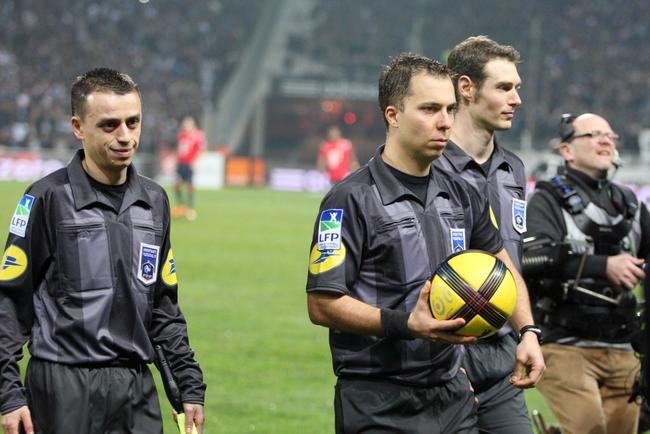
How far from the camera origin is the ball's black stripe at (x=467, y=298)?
13.3ft

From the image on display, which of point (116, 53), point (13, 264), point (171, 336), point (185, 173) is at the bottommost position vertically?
point (185, 173)

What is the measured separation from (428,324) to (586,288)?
Answer: 9.72 ft

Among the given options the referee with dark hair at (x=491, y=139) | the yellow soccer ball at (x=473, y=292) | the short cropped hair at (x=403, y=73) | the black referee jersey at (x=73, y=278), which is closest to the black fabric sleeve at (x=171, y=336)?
the black referee jersey at (x=73, y=278)

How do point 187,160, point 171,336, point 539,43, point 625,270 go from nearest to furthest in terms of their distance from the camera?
1. point 171,336
2. point 625,270
3. point 187,160
4. point 539,43

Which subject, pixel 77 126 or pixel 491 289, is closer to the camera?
pixel 491 289

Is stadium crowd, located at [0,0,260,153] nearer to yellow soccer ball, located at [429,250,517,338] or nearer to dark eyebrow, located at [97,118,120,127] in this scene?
dark eyebrow, located at [97,118,120,127]

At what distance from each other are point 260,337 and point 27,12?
130 feet

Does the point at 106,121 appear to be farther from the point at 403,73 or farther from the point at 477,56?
the point at 477,56

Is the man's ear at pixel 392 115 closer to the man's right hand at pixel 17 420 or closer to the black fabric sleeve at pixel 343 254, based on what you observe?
the black fabric sleeve at pixel 343 254

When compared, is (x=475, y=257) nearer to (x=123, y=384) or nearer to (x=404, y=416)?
(x=404, y=416)

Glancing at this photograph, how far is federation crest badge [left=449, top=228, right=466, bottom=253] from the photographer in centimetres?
446

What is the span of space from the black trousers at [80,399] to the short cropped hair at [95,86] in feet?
3.42

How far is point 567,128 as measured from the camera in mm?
7008

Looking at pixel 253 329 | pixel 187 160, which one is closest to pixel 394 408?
pixel 253 329
